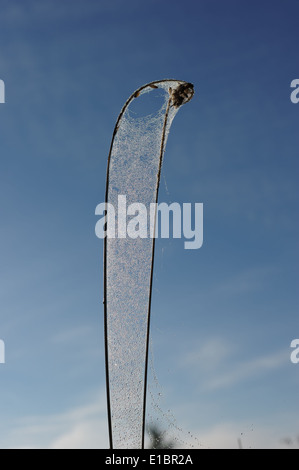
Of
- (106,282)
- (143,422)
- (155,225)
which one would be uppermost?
(155,225)

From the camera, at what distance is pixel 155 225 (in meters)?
10.5

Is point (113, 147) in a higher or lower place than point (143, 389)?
higher

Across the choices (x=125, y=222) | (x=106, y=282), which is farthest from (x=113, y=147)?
(x=106, y=282)
